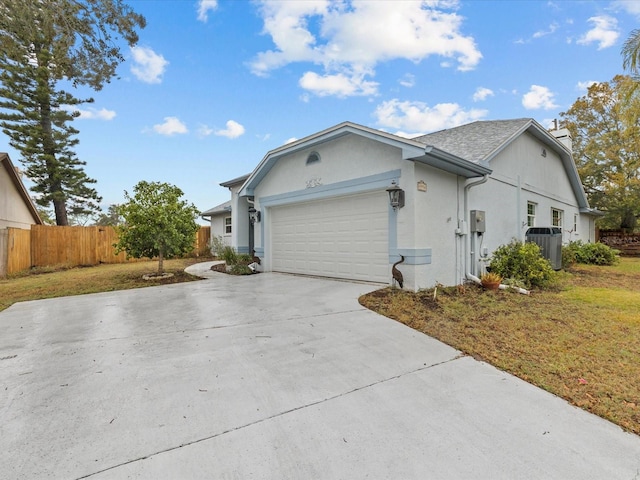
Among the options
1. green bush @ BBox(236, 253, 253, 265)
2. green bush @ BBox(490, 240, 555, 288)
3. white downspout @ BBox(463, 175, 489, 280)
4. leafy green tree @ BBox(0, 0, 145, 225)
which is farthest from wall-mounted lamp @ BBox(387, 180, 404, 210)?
leafy green tree @ BBox(0, 0, 145, 225)

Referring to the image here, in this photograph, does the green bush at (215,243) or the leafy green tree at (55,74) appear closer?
the leafy green tree at (55,74)

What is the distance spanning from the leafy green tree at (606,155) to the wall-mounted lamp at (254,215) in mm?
22296

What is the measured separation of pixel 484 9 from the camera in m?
8.45

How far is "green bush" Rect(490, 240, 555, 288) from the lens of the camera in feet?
25.1

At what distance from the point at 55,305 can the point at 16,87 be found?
18.2 meters

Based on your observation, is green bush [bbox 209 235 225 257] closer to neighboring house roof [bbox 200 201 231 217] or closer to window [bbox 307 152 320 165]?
neighboring house roof [bbox 200 201 231 217]

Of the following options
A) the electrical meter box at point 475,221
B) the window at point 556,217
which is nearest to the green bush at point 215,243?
the electrical meter box at point 475,221

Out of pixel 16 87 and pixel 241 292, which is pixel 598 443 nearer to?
pixel 241 292

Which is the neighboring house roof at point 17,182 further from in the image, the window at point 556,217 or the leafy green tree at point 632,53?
the window at point 556,217

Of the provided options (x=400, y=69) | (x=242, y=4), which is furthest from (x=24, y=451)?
(x=400, y=69)

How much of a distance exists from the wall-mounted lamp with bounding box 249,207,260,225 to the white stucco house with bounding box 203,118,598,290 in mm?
46

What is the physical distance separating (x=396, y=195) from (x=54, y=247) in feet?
46.8

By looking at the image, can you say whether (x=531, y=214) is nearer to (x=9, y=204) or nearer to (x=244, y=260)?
(x=244, y=260)

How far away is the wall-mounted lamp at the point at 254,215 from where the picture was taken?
1031 centimetres
